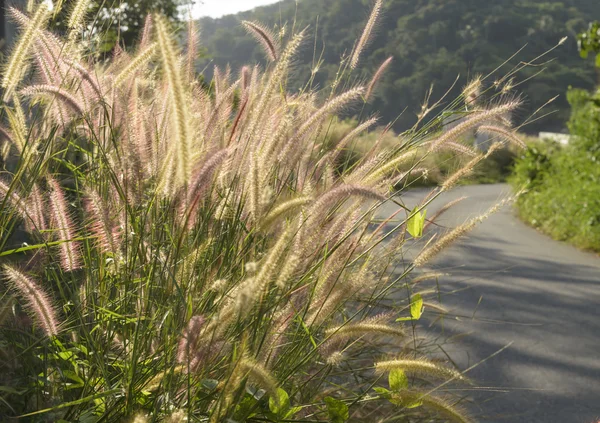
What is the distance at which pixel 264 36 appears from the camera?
2219 mm

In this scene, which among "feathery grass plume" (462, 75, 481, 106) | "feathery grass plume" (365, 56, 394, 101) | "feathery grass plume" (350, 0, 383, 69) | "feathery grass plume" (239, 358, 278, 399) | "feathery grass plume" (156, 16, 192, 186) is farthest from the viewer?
"feathery grass plume" (365, 56, 394, 101)

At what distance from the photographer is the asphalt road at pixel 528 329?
3.11 meters

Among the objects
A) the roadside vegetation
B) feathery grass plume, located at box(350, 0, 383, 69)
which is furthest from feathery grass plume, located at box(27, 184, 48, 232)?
the roadside vegetation

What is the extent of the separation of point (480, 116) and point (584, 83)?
28424mm

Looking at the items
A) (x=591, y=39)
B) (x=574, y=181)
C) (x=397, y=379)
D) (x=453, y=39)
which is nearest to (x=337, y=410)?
(x=397, y=379)

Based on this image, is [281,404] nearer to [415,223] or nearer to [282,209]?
[282,209]

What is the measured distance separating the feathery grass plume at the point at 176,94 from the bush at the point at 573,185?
613 centimetres

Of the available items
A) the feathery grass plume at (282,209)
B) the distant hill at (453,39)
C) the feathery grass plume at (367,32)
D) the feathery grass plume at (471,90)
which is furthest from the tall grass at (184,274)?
the distant hill at (453,39)

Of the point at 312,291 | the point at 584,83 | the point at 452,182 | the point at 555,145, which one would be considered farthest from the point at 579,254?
the point at 584,83

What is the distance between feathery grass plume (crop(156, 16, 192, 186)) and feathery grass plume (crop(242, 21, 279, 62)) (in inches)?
43.0

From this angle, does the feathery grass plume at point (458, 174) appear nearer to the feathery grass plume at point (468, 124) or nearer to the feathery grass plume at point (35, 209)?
the feathery grass plume at point (468, 124)

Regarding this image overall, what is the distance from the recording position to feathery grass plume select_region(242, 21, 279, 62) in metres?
2.19

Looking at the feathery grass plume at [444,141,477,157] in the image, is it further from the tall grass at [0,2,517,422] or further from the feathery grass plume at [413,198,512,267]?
the feathery grass plume at [413,198,512,267]

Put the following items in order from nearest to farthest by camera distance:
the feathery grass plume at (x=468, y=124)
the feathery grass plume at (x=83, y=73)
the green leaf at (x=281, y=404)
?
the green leaf at (x=281, y=404) → the feathery grass plume at (x=83, y=73) → the feathery grass plume at (x=468, y=124)
